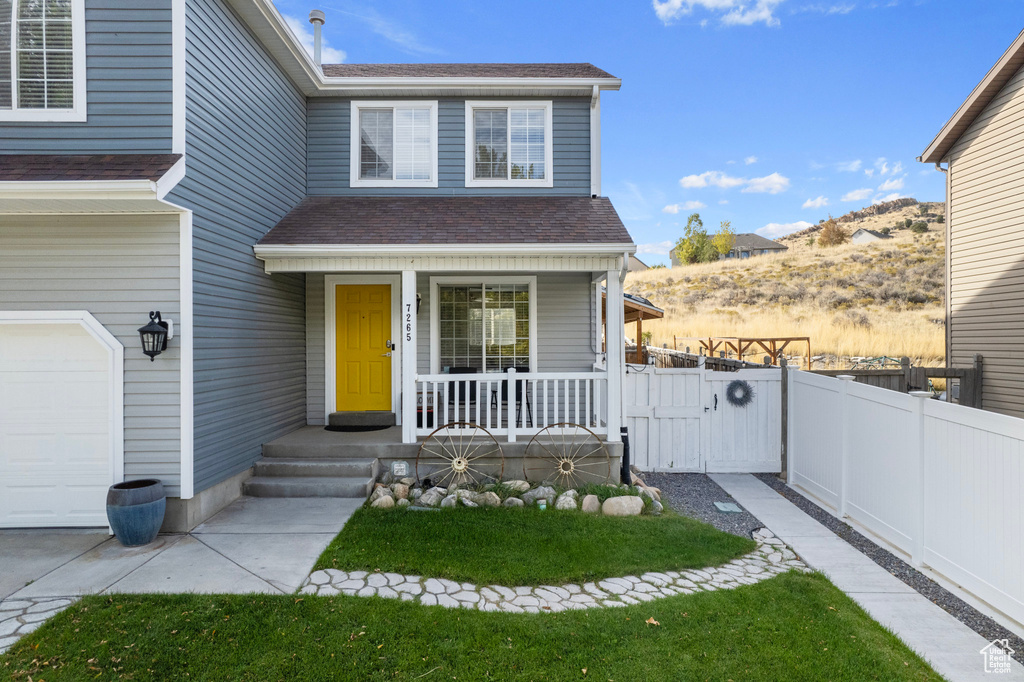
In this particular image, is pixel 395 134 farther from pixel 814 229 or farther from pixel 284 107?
pixel 814 229

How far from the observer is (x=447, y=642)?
10.00 ft

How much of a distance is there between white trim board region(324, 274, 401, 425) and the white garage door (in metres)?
2.96

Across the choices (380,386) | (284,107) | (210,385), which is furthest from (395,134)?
(210,385)

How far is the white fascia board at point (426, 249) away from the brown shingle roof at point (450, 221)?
90mm

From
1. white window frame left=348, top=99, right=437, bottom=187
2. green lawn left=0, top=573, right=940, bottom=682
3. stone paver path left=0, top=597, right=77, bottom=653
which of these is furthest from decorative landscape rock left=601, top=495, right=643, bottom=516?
white window frame left=348, top=99, right=437, bottom=187

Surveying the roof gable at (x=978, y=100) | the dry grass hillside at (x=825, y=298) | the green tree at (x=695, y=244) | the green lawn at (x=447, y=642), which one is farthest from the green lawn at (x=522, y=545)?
the green tree at (x=695, y=244)

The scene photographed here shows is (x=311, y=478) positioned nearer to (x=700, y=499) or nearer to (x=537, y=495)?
(x=537, y=495)

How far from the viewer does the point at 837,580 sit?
156 inches

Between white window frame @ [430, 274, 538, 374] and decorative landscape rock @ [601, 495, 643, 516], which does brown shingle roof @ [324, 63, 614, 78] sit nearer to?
white window frame @ [430, 274, 538, 374]

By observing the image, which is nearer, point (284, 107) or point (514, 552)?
point (514, 552)

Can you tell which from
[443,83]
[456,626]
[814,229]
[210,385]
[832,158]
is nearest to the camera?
[456,626]

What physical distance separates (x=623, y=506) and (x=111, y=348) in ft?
16.9

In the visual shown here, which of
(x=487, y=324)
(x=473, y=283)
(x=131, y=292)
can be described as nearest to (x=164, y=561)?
(x=131, y=292)

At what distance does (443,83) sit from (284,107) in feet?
7.42
